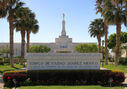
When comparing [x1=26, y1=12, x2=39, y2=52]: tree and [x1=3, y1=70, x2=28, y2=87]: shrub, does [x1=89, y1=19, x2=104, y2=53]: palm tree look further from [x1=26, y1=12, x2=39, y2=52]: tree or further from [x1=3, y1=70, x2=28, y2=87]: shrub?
[x1=3, y1=70, x2=28, y2=87]: shrub

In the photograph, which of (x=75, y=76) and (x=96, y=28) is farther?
(x=96, y=28)

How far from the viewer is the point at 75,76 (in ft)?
35.7

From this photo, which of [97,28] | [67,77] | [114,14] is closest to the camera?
[67,77]

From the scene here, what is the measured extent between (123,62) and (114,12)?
34.3 feet

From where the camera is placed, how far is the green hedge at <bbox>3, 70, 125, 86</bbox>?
34.4 ft

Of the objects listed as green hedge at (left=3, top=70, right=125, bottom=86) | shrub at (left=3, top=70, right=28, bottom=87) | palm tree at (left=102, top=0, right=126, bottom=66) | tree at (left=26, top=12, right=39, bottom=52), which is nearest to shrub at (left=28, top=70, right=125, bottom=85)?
green hedge at (left=3, top=70, right=125, bottom=86)

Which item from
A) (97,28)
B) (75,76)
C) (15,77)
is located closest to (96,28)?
(97,28)

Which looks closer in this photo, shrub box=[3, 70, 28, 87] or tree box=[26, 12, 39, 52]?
shrub box=[3, 70, 28, 87]

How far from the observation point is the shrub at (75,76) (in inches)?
422

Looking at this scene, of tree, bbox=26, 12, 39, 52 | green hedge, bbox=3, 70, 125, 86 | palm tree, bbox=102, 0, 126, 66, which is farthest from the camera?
tree, bbox=26, 12, 39, 52

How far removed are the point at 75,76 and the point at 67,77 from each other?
0.51 meters

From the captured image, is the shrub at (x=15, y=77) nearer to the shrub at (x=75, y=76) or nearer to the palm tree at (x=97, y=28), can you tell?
the shrub at (x=75, y=76)

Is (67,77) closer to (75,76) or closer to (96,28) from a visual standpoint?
(75,76)

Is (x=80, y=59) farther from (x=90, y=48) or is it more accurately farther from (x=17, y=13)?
(x=90, y=48)
